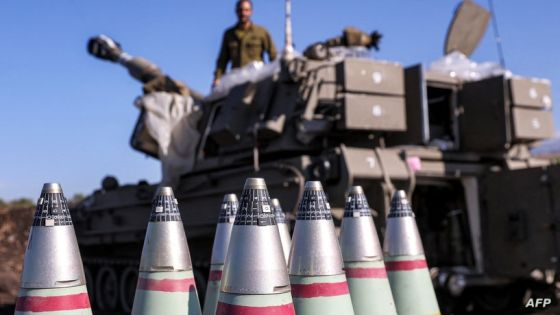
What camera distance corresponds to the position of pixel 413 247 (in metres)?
4.11

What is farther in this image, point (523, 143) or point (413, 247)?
point (523, 143)

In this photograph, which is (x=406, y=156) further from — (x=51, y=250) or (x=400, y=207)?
(x=51, y=250)

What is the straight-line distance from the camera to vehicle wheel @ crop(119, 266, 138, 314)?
29.5 ft

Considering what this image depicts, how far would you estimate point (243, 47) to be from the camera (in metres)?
9.98

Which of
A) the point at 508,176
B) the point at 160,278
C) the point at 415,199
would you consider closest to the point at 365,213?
the point at 160,278

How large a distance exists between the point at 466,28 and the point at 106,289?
6454 millimetres

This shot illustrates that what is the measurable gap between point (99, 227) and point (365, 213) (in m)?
6.84

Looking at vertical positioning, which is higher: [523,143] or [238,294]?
[523,143]

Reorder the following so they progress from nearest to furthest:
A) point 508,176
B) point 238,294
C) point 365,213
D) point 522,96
→ point 238,294 → point 365,213 → point 508,176 → point 522,96

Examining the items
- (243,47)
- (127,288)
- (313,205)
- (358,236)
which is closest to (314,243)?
(313,205)

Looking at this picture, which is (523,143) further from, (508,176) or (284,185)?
(284,185)

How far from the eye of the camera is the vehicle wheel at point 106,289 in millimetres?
9334

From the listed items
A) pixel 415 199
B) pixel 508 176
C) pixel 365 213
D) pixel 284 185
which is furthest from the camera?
pixel 415 199

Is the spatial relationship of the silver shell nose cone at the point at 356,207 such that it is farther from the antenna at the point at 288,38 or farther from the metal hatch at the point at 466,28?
the metal hatch at the point at 466,28
